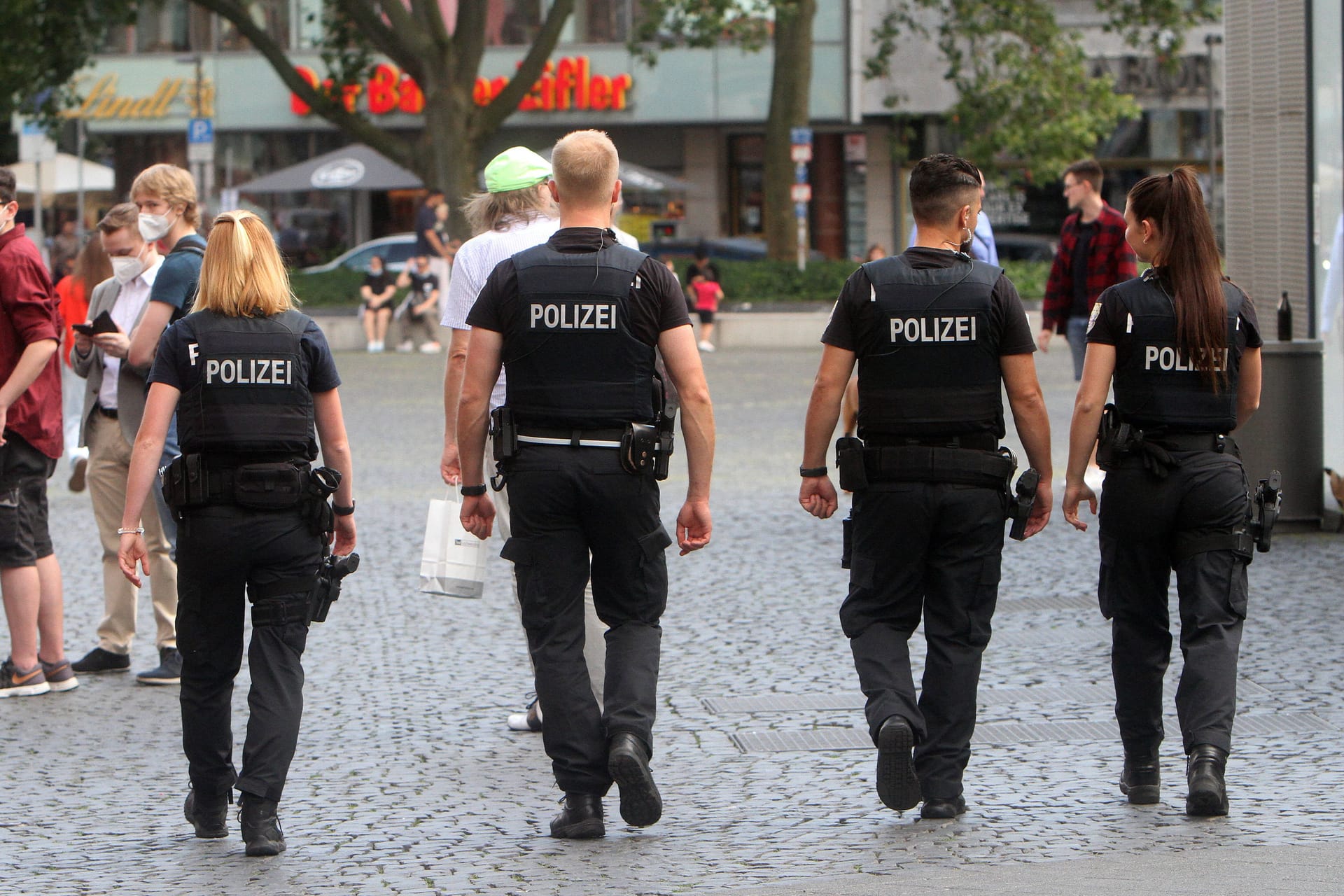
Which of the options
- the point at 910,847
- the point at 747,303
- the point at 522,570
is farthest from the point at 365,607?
the point at 747,303

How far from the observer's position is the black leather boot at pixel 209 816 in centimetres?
521

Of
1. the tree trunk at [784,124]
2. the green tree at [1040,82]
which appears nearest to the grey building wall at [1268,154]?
the tree trunk at [784,124]

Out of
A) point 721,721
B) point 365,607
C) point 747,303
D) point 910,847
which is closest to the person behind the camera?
point 910,847

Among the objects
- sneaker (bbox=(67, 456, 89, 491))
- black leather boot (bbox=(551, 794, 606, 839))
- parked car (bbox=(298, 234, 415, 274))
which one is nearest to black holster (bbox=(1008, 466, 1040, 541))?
black leather boot (bbox=(551, 794, 606, 839))

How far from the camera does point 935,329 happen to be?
5.20 metres

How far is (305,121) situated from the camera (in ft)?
134

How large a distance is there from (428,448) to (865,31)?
25598 mm

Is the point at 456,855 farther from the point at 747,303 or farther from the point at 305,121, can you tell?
the point at 305,121

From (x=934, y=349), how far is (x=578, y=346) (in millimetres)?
950

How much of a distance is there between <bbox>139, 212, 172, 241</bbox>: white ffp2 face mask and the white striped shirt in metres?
1.29

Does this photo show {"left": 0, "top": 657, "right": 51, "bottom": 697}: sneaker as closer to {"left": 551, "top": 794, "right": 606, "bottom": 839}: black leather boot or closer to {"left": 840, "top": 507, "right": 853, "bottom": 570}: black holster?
{"left": 551, "top": 794, "right": 606, "bottom": 839}: black leather boot

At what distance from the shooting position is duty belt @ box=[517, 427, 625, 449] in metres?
5.09

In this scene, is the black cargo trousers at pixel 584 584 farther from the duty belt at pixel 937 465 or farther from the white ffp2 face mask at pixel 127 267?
the white ffp2 face mask at pixel 127 267

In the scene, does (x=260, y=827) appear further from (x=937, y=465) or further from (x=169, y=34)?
(x=169, y=34)
